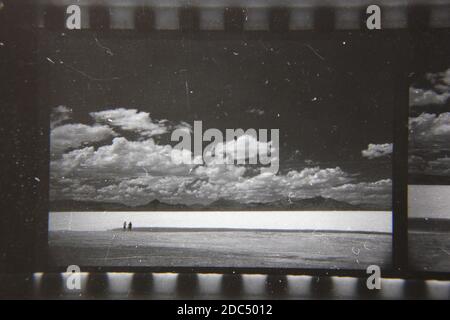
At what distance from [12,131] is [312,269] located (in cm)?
181

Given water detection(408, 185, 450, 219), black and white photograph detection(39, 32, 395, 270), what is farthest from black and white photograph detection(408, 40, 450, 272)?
black and white photograph detection(39, 32, 395, 270)

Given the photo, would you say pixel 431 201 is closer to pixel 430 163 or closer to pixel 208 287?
pixel 430 163

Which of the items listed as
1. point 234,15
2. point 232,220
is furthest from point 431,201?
point 234,15

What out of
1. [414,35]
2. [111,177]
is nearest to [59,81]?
[111,177]

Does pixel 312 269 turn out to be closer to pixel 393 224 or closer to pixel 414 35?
pixel 393 224

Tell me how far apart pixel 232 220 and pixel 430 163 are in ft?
3.73

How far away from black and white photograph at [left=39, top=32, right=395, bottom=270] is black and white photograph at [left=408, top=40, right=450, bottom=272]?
0.14 m

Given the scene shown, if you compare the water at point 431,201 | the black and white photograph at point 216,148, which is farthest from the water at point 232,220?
the water at point 431,201

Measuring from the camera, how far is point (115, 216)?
8.31 feet

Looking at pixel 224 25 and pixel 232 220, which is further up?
pixel 224 25

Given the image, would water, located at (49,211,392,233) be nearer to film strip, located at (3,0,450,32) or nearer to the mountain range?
the mountain range

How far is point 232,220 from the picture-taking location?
2.52m

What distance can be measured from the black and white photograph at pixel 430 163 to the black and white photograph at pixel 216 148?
14cm

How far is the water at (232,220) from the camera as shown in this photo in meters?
2.50
